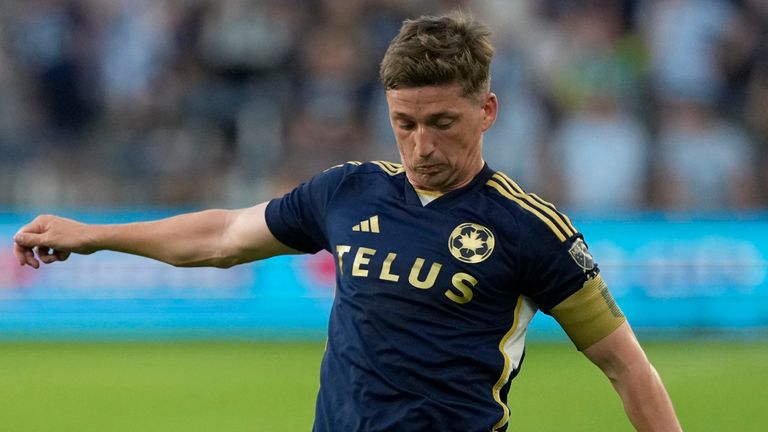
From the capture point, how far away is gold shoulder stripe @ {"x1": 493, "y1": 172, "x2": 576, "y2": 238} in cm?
449

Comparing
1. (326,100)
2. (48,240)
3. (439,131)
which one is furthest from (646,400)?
(326,100)

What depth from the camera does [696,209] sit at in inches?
583

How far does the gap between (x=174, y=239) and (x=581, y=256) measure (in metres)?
1.48

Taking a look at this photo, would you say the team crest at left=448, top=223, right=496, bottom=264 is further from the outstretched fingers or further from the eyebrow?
the outstretched fingers

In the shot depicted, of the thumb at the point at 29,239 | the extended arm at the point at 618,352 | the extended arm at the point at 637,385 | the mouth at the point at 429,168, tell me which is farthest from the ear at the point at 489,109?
the thumb at the point at 29,239

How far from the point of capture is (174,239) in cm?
506

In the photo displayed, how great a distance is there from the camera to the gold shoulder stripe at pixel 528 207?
4.47 meters

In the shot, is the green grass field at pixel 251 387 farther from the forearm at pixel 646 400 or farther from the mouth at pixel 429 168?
the mouth at pixel 429 168

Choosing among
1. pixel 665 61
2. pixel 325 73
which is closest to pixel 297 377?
pixel 325 73

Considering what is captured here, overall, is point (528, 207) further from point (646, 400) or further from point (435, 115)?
point (646, 400)

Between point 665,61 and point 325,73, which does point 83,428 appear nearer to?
point 325,73

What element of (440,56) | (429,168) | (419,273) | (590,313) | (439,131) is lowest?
(590,313)

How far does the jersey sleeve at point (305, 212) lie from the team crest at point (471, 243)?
1.69 ft

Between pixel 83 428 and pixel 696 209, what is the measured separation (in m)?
→ 7.55
